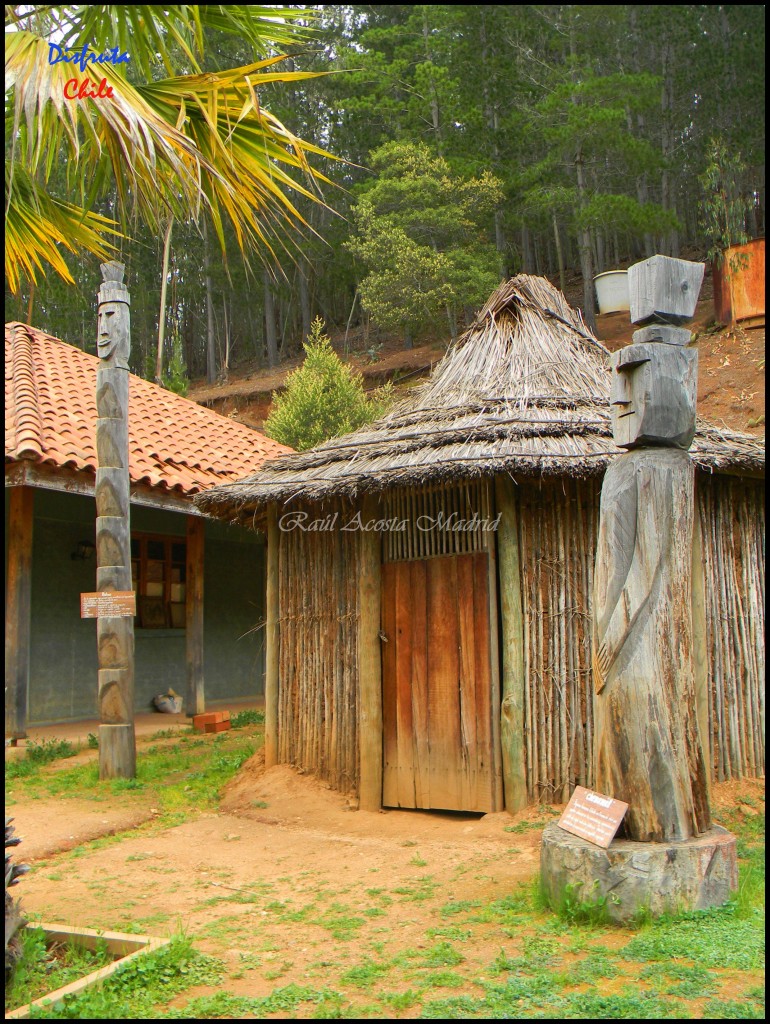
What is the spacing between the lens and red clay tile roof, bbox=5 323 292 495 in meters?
9.55

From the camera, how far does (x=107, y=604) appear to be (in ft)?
25.8

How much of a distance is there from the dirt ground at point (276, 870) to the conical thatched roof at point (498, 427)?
2.49m

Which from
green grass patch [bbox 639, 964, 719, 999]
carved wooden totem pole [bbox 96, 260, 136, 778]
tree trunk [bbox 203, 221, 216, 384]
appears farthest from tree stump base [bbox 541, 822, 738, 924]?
tree trunk [bbox 203, 221, 216, 384]

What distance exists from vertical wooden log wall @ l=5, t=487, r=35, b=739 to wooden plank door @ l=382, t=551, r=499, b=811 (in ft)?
14.2

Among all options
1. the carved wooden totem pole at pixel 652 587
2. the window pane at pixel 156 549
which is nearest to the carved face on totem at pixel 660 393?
the carved wooden totem pole at pixel 652 587

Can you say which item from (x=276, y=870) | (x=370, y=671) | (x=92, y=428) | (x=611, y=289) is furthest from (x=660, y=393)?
(x=611, y=289)

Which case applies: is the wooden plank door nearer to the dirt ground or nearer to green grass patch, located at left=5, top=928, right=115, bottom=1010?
the dirt ground

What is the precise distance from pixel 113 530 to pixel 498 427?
12.0ft

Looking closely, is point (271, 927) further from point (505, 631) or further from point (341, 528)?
point (341, 528)

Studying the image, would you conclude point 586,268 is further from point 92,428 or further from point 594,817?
point 594,817

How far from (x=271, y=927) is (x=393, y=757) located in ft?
8.82

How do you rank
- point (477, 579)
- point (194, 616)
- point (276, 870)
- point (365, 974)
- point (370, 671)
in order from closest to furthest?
point (365, 974) < point (276, 870) < point (477, 579) < point (370, 671) < point (194, 616)

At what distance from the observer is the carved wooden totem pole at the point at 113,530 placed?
25.9 feet

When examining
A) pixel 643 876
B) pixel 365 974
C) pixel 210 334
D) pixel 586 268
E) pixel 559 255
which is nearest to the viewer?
pixel 365 974
